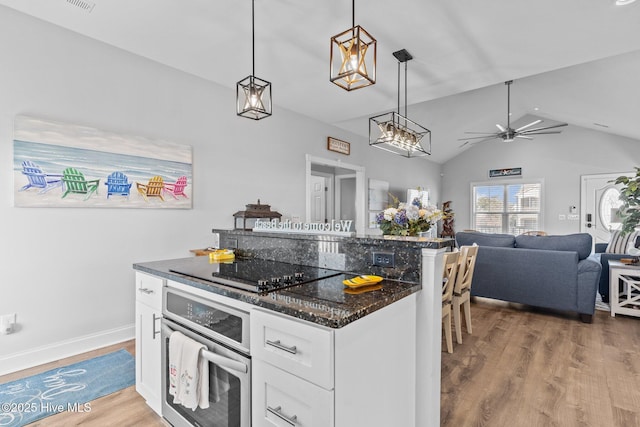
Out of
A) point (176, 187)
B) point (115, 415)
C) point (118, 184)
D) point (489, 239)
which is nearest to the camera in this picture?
point (115, 415)

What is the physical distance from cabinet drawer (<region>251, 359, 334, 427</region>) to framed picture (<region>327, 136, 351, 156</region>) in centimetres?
447

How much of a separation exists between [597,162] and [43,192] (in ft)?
32.4

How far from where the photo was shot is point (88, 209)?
2799mm

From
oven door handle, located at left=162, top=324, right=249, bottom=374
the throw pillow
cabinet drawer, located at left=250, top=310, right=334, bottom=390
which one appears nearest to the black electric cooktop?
cabinet drawer, located at left=250, top=310, right=334, bottom=390

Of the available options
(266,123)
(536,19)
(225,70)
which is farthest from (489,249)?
(225,70)

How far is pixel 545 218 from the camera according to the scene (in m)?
7.93

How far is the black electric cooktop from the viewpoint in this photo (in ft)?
4.53

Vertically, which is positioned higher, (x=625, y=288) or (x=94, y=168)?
(x=94, y=168)

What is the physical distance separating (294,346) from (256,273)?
650 mm

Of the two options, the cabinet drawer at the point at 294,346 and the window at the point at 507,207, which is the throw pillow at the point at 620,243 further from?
the cabinet drawer at the point at 294,346

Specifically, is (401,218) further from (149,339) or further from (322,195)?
(322,195)

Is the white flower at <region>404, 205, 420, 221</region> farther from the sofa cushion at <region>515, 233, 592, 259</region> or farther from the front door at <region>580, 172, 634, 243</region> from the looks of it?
the front door at <region>580, 172, 634, 243</region>

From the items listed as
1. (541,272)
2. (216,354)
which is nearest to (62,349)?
(216,354)

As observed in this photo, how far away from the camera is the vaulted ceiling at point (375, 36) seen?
2.40 meters
